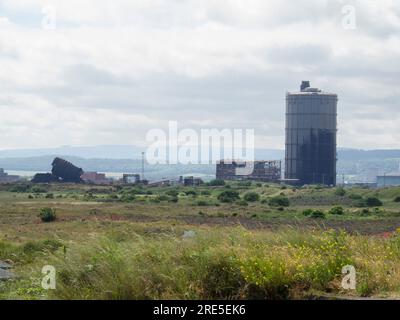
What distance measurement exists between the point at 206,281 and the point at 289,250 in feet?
5.11

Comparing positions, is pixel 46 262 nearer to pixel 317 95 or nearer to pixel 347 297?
pixel 347 297

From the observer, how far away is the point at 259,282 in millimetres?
9977

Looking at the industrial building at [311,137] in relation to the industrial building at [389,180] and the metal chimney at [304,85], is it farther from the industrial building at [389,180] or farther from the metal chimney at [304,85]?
the industrial building at [389,180]

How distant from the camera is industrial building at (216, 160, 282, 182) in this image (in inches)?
6073

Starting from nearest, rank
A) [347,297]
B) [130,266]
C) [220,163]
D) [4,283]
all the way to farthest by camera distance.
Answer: [347,297] < [130,266] < [4,283] < [220,163]

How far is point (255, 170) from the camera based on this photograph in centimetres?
15750

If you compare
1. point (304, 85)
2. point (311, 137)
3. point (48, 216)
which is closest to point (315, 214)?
point (48, 216)

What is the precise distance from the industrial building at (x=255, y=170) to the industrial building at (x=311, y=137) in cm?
720

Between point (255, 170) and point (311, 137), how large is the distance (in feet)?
49.9

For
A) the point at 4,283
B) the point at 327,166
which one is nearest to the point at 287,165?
the point at 327,166

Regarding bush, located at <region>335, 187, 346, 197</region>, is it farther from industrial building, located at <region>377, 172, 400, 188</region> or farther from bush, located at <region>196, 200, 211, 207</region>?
industrial building, located at <region>377, 172, 400, 188</region>

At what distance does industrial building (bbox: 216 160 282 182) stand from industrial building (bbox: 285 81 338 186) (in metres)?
7.20

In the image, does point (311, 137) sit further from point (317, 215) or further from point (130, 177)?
point (317, 215)

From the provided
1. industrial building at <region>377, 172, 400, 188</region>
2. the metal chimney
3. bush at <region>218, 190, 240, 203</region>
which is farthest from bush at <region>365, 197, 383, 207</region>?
industrial building at <region>377, 172, 400, 188</region>
